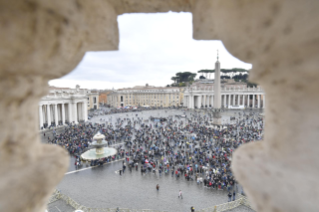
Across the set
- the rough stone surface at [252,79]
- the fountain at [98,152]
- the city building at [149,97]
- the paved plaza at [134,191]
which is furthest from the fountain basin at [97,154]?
the city building at [149,97]

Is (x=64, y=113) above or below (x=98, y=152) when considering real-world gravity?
above

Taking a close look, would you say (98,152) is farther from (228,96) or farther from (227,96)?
(227,96)

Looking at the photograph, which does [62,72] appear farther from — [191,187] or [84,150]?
[84,150]

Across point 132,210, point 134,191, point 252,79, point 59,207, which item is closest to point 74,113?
point 59,207

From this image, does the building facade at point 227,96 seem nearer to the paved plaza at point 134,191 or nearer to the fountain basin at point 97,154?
the fountain basin at point 97,154

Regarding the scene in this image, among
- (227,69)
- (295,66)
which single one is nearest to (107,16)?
(295,66)

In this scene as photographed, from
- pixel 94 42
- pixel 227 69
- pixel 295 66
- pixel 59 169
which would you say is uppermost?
pixel 227 69
